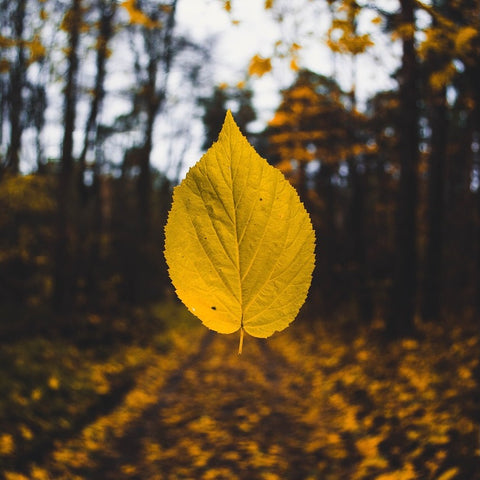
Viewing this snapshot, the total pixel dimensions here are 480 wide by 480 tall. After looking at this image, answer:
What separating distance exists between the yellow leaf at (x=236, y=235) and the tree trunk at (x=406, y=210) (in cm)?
814

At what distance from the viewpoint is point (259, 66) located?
303 centimetres

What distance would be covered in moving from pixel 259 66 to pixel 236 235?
3.07 meters

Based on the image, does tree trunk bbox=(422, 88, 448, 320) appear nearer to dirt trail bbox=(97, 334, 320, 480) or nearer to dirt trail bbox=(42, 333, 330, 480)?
dirt trail bbox=(42, 333, 330, 480)

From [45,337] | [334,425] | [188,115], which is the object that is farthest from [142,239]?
[188,115]

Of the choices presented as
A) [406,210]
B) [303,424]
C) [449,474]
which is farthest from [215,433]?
[406,210]

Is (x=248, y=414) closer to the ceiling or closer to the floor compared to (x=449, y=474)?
closer to the floor

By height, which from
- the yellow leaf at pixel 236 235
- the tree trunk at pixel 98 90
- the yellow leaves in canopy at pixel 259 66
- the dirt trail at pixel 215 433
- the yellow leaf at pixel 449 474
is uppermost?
the tree trunk at pixel 98 90

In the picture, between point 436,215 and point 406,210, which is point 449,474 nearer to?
point 406,210

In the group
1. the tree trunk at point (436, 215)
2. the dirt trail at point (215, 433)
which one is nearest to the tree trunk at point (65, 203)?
the dirt trail at point (215, 433)

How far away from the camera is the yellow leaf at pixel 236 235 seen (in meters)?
0.23

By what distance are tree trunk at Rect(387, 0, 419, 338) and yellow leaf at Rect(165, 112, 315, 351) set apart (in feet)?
26.7

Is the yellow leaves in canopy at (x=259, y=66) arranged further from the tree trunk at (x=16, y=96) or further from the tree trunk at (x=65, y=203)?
the tree trunk at (x=65, y=203)

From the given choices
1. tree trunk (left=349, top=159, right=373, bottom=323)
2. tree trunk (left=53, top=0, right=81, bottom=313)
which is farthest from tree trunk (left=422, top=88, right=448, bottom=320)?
tree trunk (left=53, top=0, right=81, bottom=313)

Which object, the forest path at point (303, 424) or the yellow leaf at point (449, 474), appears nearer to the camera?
the yellow leaf at point (449, 474)
